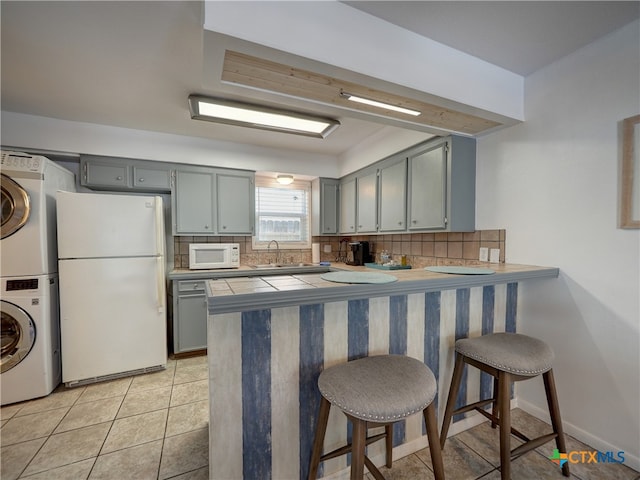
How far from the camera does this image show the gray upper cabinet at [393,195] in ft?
9.26

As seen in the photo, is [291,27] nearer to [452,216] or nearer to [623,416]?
[452,216]

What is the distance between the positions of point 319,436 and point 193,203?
2844 mm

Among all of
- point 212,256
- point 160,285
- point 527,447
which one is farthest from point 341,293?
point 212,256

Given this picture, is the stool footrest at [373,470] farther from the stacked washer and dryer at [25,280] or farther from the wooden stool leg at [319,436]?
the stacked washer and dryer at [25,280]

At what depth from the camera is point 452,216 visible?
2.33 m

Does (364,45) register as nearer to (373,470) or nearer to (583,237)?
(583,237)

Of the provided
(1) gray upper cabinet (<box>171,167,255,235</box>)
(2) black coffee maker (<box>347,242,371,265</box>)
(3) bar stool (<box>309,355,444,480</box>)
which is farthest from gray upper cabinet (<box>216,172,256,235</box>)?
(3) bar stool (<box>309,355,444,480</box>)

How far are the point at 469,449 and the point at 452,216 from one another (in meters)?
1.65

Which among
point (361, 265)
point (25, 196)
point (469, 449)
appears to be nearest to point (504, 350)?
point (469, 449)

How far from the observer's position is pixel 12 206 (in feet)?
6.93

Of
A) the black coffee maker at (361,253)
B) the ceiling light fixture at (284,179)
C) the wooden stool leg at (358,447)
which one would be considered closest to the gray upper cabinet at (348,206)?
the black coffee maker at (361,253)

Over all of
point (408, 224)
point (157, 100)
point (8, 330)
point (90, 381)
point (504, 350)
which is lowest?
point (90, 381)

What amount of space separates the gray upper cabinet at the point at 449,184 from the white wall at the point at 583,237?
0.99 ft

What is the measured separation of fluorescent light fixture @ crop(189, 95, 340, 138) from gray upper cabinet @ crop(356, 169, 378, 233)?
3.07 ft
